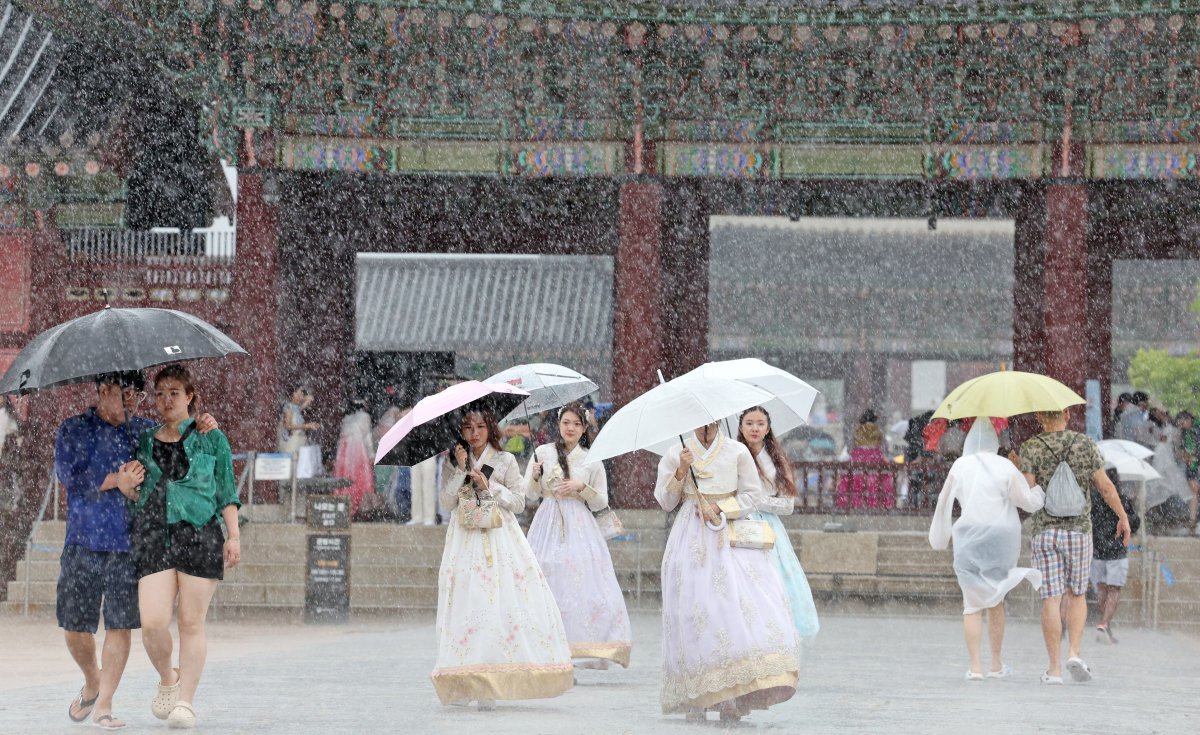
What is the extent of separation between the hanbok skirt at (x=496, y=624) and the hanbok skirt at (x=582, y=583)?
1.61 meters

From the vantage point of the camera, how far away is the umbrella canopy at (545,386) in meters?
11.0

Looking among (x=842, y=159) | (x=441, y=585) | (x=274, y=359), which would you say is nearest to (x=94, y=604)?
(x=441, y=585)

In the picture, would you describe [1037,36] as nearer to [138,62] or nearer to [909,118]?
[909,118]

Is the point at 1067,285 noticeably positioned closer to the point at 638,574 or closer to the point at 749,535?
the point at 638,574

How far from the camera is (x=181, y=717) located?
7.77m

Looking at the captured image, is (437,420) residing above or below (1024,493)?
above

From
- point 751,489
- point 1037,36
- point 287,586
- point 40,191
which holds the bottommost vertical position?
point 287,586

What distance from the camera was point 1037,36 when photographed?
17234 millimetres

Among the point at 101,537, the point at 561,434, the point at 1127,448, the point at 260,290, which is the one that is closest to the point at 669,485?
the point at 561,434

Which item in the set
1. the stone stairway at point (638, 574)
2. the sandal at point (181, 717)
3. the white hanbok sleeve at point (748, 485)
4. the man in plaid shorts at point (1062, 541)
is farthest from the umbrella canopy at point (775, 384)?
the stone stairway at point (638, 574)

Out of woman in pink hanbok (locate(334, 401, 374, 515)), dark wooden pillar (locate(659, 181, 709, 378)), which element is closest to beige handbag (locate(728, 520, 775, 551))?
woman in pink hanbok (locate(334, 401, 374, 515))

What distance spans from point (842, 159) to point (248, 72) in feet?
20.1

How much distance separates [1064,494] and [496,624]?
376 cm

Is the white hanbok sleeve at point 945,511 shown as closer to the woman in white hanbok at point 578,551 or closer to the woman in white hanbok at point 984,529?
the woman in white hanbok at point 984,529
